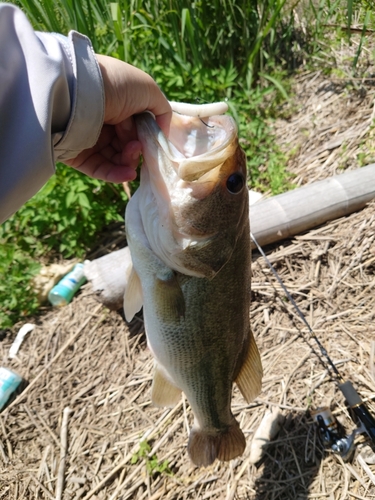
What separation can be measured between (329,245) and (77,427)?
2.18 metres

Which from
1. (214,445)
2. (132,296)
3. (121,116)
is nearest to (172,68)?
(121,116)

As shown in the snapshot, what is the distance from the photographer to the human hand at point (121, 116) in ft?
4.67

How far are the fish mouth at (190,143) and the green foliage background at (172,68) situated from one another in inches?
73.5

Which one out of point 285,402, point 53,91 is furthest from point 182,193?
point 285,402

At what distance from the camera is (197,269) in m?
1.58

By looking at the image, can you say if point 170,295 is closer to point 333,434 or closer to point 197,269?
point 197,269

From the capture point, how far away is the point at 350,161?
3.70 meters

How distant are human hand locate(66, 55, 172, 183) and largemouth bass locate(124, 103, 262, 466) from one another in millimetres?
50

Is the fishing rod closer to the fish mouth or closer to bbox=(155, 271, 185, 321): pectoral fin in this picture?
bbox=(155, 271, 185, 321): pectoral fin

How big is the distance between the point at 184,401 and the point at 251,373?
41.6 inches

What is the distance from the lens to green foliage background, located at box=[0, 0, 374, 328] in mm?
3363

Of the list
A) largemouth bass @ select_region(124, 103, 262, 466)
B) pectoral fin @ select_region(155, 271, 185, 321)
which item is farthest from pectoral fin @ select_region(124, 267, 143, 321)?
pectoral fin @ select_region(155, 271, 185, 321)

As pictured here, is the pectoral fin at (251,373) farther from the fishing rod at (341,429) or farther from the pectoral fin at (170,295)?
the fishing rod at (341,429)

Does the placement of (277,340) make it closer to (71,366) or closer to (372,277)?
(372,277)
